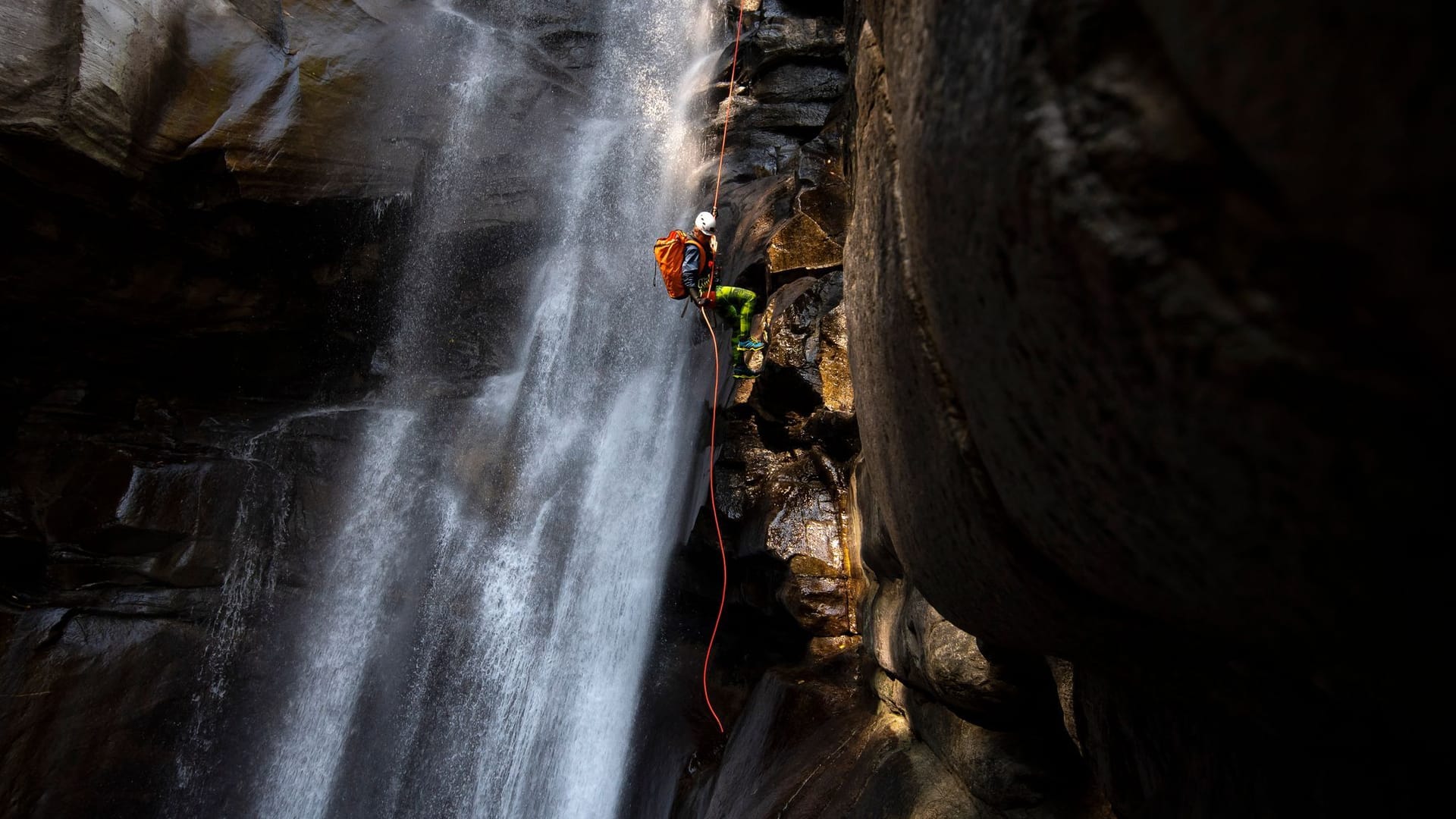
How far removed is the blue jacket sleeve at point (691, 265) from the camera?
7734mm

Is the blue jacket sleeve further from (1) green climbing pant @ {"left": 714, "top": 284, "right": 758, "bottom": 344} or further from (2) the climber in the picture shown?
(1) green climbing pant @ {"left": 714, "top": 284, "right": 758, "bottom": 344}

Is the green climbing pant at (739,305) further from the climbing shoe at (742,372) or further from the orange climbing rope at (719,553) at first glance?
the orange climbing rope at (719,553)

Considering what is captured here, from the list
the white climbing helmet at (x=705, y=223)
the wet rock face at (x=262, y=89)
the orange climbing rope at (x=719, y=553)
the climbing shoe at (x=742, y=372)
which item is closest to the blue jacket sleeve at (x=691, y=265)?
the white climbing helmet at (x=705, y=223)

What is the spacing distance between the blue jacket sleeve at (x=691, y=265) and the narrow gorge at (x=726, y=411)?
0.61 metres

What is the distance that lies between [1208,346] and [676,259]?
280 inches

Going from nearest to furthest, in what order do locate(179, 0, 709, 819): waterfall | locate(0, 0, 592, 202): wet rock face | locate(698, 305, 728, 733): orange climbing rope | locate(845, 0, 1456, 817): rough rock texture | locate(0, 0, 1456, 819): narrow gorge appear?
locate(845, 0, 1456, 817): rough rock texture
locate(0, 0, 1456, 819): narrow gorge
locate(698, 305, 728, 733): orange climbing rope
locate(0, 0, 592, 202): wet rock face
locate(179, 0, 709, 819): waterfall

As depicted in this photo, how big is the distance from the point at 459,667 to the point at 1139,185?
914cm

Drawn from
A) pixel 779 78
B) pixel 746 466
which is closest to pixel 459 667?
pixel 746 466

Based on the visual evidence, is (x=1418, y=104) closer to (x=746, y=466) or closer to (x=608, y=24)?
(x=746, y=466)

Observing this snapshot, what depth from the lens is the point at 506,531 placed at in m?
9.48

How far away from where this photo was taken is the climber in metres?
7.26

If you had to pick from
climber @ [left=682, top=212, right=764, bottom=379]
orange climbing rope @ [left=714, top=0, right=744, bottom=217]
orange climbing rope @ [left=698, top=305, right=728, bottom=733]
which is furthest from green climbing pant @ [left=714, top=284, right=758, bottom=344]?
orange climbing rope @ [left=714, top=0, right=744, bottom=217]

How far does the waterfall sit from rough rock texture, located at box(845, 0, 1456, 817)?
6304mm

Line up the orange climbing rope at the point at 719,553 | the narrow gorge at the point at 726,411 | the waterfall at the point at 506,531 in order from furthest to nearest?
the waterfall at the point at 506,531
the orange climbing rope at the point at 719,553
the narrow gorge at the point at 726,411
